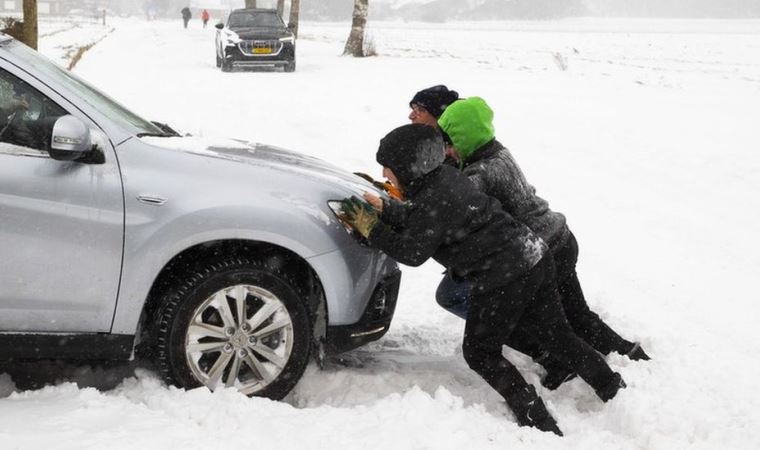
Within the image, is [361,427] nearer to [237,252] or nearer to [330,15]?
[237,252]

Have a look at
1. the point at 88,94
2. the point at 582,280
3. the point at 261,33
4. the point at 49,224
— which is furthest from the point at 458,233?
the point at 261,33

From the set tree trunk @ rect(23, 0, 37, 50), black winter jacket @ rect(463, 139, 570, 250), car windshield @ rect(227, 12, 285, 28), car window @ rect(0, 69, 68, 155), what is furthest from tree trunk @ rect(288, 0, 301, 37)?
car window @ rect(0, 69, 68, 155)

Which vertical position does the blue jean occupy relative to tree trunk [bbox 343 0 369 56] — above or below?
below

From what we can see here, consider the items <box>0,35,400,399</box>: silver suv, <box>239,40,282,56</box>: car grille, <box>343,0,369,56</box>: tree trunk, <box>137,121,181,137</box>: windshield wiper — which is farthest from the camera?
<box>343,0,369,56</box>: tree trunk

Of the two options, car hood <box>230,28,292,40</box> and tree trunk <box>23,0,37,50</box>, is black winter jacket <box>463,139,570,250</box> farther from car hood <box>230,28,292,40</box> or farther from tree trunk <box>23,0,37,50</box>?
car hood <box>230,28,292,40</box>

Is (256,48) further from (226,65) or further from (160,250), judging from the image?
(160,250)

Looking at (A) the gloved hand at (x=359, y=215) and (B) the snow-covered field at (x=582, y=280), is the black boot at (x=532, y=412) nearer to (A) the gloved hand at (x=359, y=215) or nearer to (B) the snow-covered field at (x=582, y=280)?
(B) the snow-covered field at (x=582, y=280)

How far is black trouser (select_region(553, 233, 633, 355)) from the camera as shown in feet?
14.2

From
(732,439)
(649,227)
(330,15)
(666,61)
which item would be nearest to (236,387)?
(732,439)

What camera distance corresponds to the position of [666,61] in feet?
89.8

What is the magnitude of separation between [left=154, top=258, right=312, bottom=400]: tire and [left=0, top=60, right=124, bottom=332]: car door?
12.3 inches

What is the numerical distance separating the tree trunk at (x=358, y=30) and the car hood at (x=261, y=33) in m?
2.90

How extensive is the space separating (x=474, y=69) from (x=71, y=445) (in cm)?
1670

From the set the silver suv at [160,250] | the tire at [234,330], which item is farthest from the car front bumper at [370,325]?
the tire at [234,330]
